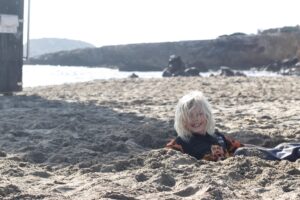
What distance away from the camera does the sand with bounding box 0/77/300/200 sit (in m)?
4.14

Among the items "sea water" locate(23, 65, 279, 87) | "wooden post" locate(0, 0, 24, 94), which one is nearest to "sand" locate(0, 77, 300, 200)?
"wooden post" locate(0, 0, 24, 94)

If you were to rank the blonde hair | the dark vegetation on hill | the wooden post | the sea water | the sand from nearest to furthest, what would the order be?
the sand, the blonde hair, the wooden post, the sea water, the dark vegetation on hill

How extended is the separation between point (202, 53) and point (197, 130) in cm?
4918

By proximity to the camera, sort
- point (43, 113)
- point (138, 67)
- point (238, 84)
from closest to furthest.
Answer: point (43, 113) → point (238, 84) → point (138, 67)

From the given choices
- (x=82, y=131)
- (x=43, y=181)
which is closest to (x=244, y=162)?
(x=43, y=181)

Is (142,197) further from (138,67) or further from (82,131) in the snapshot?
(138,67)

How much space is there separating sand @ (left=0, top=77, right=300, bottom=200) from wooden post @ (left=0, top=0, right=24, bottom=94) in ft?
Result: 4.04

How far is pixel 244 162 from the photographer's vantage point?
4.80 meters

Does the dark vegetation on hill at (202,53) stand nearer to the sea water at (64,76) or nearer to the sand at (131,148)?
the sea water at (64,76)

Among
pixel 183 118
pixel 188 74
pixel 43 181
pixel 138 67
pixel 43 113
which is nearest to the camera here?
pixel 43 181

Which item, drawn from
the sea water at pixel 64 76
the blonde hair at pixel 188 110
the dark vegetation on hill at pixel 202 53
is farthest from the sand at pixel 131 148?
the dark vegetation on hill at pixel 202 53

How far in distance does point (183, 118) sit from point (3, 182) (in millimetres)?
1664

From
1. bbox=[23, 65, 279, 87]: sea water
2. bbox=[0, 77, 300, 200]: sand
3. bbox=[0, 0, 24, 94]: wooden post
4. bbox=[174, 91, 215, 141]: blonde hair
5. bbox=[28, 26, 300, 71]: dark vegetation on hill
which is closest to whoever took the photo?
bbox=[0, 77, 300, 200]: sand

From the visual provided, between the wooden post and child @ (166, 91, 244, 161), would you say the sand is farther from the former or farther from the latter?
the wooden post
